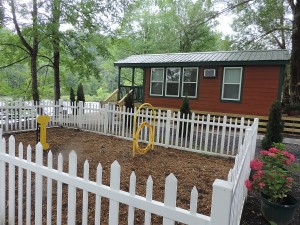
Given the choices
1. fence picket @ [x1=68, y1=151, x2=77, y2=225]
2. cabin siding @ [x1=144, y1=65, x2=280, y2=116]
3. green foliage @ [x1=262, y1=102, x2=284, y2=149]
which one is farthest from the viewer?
cabin siding @ [x1=144, y1=65, x2=280, y2=116]

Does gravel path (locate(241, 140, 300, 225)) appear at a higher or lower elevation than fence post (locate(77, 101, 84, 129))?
lower

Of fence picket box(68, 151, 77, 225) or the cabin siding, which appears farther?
the cabin siding

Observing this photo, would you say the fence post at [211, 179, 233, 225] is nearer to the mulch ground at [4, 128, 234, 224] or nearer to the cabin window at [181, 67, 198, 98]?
the mulch ground at [4, 128, 234, 224]

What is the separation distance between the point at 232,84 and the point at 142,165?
8.03m

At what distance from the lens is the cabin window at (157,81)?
1378 centimetres

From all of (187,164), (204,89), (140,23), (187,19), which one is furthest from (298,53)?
(140,23)

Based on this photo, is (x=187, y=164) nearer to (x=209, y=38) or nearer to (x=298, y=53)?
(x=298, y=53)

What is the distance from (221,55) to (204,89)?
6.26 ft

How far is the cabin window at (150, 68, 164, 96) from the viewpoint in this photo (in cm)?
1378

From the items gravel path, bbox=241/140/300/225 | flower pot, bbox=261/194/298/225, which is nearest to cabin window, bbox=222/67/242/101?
gravel path, bbox=241/140/300/225

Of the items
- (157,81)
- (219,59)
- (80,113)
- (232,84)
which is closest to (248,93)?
(232,84)

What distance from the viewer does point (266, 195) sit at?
3.14m

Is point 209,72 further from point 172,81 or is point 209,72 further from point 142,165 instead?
point 142,165

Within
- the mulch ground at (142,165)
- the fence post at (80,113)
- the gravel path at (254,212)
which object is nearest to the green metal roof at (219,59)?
the fence post at (80,113)
